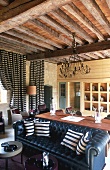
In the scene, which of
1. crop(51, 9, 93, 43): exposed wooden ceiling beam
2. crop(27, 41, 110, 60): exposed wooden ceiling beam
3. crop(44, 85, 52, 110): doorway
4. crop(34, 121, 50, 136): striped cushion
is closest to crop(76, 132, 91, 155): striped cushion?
crop(34, 121, 50, 136): striped cushion

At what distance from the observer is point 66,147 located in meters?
3.33

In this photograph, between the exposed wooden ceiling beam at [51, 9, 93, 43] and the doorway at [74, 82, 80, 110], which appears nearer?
the exposed wooden ceiling beam at [51, 9, 93, 43]

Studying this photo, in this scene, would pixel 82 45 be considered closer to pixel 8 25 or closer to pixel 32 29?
pixel 32 29

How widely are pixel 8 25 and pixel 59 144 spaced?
9.26 feet

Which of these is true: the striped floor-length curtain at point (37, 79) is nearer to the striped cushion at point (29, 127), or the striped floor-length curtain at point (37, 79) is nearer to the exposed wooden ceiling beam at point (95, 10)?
the striped cushion at point (29, 127)

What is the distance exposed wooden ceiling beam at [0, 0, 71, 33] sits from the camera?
2.04 m

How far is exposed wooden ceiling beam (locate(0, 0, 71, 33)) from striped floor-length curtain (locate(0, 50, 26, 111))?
3.80 metres

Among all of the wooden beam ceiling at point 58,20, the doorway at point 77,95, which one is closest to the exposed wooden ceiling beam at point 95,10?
the wooden beam ceiling at point 58,20

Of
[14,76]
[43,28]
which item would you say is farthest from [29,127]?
[14,76]

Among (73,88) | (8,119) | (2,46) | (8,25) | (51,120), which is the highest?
(2,46)

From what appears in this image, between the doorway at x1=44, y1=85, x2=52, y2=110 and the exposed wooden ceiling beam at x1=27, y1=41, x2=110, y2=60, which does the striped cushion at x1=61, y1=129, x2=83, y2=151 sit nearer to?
the exposed wooden ceiling beam at x1=27, y1=41, x2=110, y2=60

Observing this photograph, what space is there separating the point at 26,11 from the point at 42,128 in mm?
2970

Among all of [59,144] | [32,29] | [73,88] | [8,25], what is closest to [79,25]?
[32,29]

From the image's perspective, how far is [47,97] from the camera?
9477mm
